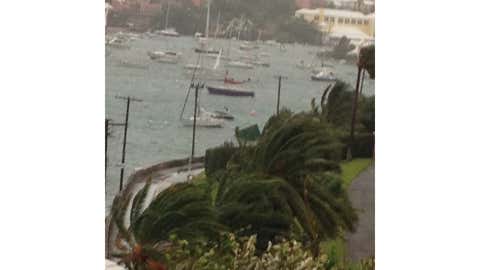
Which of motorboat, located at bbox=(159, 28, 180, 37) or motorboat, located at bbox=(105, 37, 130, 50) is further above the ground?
motorboat, located at bbox=(159, 28, 180, 37)

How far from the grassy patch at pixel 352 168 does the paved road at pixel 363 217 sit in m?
0.03

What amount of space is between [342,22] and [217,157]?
1030 millimetres

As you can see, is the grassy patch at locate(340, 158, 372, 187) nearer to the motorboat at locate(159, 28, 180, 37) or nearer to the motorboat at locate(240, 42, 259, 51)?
the motorboat at locate(240, 42, 259, 51)

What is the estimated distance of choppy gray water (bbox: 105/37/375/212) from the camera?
204 inches

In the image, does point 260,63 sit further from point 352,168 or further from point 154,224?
point 154,224

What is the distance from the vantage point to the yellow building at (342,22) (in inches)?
211

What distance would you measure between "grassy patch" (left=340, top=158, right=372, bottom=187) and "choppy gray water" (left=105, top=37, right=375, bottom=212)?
0.40 m

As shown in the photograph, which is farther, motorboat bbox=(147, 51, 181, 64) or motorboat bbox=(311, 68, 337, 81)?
motorboat bbox=(311, 68, 337, 81)

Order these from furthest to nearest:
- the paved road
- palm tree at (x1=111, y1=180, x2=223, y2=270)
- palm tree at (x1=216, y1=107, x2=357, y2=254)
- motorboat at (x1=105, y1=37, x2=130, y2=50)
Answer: the paved road → palm tree at (x1=216, y1=107, x2=357, y2=254) → palm tree at (x1=111, y1=180, x2=223, y2=270) → motorboat at (x1=105, y1=37, x2=130, y2=50)

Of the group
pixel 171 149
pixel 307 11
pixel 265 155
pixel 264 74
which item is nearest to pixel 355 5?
pixel 307 11

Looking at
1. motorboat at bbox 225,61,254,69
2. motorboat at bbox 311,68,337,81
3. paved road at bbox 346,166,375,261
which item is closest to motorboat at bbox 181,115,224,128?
motorboat at bbox 225,61,254,69

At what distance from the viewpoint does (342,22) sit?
5391mm

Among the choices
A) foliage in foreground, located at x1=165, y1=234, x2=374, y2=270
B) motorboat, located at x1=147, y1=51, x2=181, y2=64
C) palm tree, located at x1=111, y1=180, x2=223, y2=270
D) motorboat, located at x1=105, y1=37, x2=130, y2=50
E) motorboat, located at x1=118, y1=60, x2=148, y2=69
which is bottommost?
foliage in foreground, located at x1=165, y1=234, x2=374, y2=270
